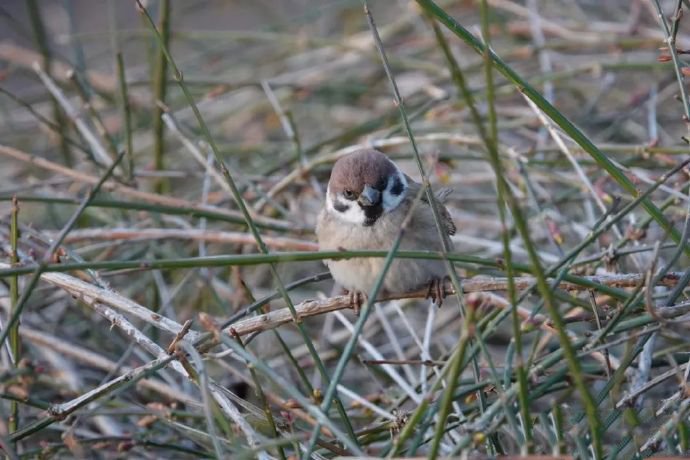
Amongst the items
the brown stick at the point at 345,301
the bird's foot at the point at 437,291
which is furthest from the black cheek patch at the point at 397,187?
the brown stick at the point at 345,301

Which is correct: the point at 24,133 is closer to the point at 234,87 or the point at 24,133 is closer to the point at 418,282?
the point at 234,87

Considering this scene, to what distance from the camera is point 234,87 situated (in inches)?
186

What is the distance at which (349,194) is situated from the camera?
10.7 feet

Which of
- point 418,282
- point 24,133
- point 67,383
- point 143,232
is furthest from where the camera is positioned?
point 24,133

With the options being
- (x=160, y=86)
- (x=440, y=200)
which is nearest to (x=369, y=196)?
(x=440, y=200)

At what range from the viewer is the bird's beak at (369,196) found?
3180 mm

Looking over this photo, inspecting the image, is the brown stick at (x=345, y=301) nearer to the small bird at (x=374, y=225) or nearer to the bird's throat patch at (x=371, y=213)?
the small bird at (x=374, y=225)

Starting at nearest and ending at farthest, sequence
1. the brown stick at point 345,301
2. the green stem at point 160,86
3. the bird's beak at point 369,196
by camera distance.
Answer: the brown stick at point 345,301
the bird's beak at point 369,196
the green stem at point 160,86

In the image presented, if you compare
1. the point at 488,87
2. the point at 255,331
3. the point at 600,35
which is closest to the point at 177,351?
the point at 255,331

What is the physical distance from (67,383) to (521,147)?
258 centimetres

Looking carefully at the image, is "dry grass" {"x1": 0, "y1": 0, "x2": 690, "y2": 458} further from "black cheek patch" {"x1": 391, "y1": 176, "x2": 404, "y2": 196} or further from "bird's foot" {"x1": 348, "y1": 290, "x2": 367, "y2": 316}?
"black cheek patch" {"x1": 391, "y1": 176, "x2": 404, "y2": 196}

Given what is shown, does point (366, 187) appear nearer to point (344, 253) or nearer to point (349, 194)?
point (349, 194)

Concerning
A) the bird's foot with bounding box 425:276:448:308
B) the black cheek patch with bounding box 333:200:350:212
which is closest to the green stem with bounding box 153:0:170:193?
the black cheek patch with bounding box 333:200:350:212

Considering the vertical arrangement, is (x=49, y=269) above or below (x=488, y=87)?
below
